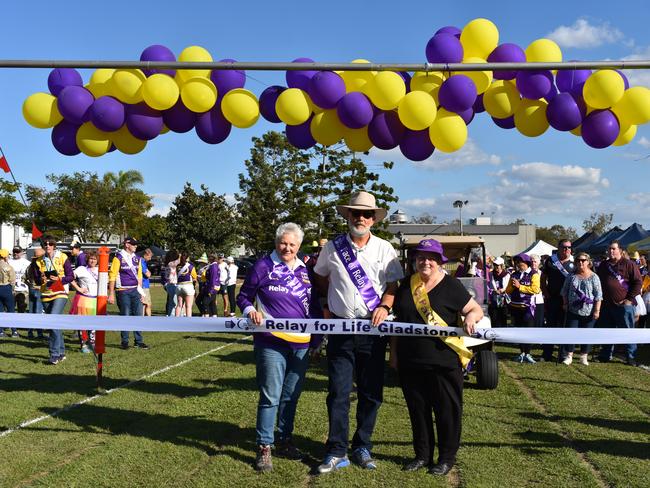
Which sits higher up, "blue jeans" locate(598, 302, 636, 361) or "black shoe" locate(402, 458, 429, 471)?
"blue jeans" locate(598, 302, 636, 361)

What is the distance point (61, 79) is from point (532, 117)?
4749 millimetres

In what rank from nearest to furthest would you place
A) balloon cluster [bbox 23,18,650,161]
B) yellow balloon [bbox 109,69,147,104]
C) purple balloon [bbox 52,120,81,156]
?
balloon cluster [bbox 23,18,650,161], yellow balloon [bbox 109,69,147,104], purple balloon [bbox 52,120,81,156]

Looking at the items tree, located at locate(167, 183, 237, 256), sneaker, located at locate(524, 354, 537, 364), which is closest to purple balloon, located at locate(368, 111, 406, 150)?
sneaker, located at locate(524, 354, 537, 364)

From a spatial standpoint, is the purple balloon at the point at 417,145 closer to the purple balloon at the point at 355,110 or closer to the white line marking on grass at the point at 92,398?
the purple balloon at the point at 355,110

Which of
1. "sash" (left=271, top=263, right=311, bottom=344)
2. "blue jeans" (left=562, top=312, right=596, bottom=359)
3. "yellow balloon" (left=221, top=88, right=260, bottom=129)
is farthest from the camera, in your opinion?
"blue jeans" (left=562, top=312, right=596, bottom=359)

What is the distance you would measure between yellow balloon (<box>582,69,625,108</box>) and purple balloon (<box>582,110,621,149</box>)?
4.7 inches

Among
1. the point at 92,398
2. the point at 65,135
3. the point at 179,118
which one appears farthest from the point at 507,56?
the point at 92,398

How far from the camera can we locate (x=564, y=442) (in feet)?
17.3

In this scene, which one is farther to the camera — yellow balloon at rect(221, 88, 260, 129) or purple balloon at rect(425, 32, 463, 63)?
yellow balloon at rect(221, 88, 260, 129)

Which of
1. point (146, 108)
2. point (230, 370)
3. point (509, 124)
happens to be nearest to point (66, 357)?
point (230, 370)

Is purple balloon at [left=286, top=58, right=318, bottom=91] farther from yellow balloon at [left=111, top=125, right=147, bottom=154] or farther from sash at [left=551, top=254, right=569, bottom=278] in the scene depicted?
sash at [left=551, top=254, right=569, bottom=278]

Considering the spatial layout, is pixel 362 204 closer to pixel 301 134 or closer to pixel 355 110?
pixel 355 110

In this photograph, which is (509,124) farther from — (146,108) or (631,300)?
(631,300)

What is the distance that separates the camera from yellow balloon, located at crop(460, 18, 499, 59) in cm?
609
